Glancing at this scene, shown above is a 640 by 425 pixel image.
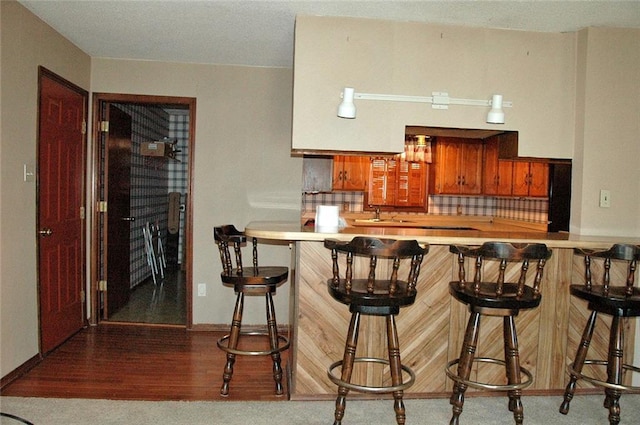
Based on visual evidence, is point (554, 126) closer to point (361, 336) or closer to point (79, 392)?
point (361, 336)

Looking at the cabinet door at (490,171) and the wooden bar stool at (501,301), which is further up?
the cabinet door at (490,171)

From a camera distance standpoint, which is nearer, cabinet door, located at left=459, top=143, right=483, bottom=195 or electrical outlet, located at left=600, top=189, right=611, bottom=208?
electrical outlet, located at left=600, top=189, right=611, bottom=208

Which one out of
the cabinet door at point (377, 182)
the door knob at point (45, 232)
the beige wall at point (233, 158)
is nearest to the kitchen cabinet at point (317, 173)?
the cabinet door at point (377, 182)

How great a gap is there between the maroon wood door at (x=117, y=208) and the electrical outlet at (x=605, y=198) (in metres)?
4.05

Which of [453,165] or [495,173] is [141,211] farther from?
[495,173]

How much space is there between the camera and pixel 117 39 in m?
3.79

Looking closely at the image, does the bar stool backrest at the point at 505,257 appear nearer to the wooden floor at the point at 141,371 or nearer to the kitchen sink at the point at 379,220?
the wooden floor at the point at 141,371

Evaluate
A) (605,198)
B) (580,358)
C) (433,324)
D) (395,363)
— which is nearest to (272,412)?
(395,363)

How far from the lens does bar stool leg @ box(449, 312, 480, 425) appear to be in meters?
2.55

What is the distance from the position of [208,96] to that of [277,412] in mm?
2835

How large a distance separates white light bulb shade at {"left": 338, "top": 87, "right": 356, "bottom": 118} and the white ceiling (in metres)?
0.56

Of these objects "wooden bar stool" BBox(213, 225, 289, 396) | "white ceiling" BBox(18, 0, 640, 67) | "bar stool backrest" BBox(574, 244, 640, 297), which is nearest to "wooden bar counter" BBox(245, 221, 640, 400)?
"wooden bar stool" BBox(213, 225, 289, 396)

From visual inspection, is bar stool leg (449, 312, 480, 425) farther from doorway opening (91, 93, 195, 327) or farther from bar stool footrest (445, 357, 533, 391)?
doorway opening (91, 93, 195, 327)

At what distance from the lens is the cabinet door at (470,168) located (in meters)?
6.61
